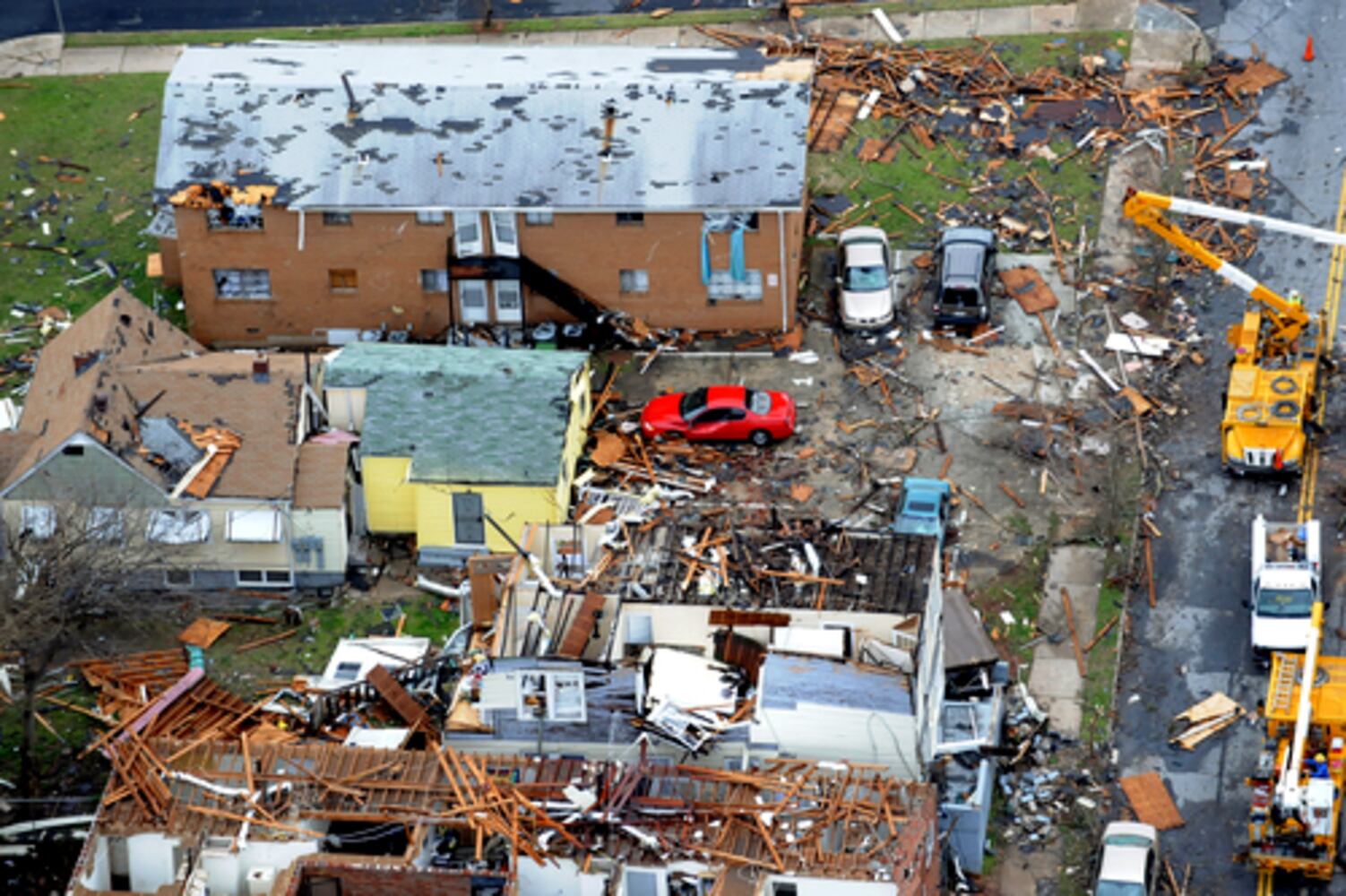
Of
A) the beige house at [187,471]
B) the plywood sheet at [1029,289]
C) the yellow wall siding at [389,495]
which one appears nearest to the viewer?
the beige house at [187,471]

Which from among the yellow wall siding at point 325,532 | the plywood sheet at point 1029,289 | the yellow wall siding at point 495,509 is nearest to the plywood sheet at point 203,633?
the yellow wall siding at point 325,532

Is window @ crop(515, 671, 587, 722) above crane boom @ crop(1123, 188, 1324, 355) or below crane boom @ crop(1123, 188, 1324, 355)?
below

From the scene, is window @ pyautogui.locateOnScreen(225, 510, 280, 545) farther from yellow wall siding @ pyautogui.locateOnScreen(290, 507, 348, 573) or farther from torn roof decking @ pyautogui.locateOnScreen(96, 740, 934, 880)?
torn roof decking @ pyautogui.locateOnScreen(96, 740, 934, 880)

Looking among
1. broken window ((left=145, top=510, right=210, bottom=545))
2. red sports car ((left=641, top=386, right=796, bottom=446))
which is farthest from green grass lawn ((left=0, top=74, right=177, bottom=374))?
red sports car ((left=641, top=386, right=796, bottom=446))

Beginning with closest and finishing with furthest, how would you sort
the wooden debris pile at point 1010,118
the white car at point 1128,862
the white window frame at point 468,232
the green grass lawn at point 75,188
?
1. the white car at point 1128,862
2. the white window frame at point 468,232
3. the green grass lawn at point 75,188
4. the wooden debris pile at point 1010,118

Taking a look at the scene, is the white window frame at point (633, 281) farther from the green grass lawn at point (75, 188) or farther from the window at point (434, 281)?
the green grass lawn at point (75, 188)

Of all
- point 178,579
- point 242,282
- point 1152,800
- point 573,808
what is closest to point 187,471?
point 178,579

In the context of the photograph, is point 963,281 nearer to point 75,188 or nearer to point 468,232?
point 468,232
